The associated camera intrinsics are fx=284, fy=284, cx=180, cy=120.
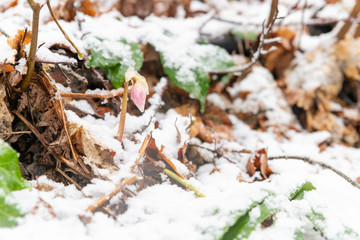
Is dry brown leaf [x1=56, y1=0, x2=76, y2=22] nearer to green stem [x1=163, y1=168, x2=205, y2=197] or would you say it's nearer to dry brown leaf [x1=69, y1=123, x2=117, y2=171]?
dry brown leaf [x1=69, y1=123, x2=117, y2=171]

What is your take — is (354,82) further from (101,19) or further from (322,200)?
(101,19)

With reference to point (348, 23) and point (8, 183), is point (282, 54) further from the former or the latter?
point (8, 183)

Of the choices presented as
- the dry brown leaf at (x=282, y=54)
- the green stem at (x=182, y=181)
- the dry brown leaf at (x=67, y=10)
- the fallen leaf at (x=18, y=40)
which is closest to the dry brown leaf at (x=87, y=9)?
the dry brown leaf at (x=67, y=10)

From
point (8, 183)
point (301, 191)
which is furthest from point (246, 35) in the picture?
point (8, 183)

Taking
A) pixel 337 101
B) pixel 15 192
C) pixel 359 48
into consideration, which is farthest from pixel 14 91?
pixel 359 48

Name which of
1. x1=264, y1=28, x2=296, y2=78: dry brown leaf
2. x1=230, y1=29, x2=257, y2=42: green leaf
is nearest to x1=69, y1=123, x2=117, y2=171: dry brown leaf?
x1=230, y1=29, x2=257, y2=42: green leaf

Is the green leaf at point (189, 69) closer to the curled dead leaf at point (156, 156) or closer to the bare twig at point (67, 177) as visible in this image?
the curled dead leaf at point (156, 156)

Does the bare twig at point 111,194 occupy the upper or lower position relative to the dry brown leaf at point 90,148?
lower
